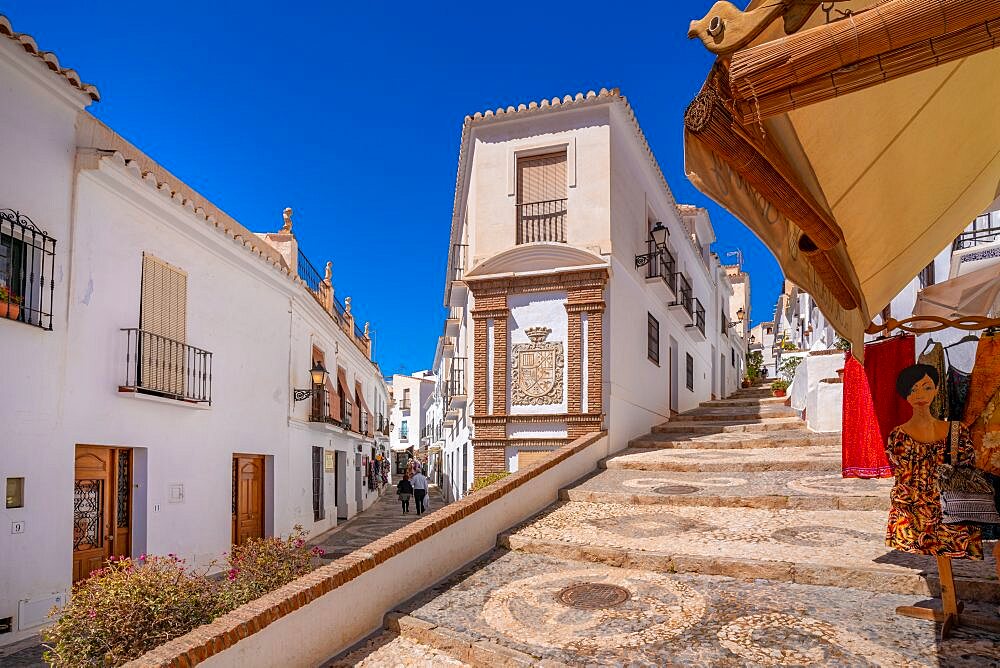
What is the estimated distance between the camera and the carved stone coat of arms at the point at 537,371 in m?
12.4

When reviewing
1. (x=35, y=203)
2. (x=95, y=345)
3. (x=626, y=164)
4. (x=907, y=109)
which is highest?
(x=626, y=164)

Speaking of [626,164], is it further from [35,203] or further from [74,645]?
[74,645]

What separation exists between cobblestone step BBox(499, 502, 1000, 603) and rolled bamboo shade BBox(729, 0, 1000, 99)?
461cm

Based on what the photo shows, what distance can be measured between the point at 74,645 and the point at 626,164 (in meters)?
11.9

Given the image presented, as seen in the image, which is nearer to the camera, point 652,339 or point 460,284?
point 460,284

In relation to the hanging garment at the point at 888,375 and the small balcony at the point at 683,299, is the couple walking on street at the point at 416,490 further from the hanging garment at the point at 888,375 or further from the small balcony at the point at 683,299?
the hanging garment at the point at 888,375

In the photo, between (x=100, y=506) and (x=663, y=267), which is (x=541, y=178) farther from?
(x=100, y=506)

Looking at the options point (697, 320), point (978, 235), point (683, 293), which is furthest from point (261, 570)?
point (697, 320)

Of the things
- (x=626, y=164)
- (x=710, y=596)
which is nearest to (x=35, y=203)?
(x=710, y=596)

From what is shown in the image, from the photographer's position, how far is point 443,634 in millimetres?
4859

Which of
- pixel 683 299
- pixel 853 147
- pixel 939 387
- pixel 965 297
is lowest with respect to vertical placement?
pixel 939 387

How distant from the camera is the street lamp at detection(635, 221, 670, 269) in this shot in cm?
1434

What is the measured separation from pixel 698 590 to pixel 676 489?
3.59 m

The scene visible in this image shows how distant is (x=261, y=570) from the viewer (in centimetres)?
599
